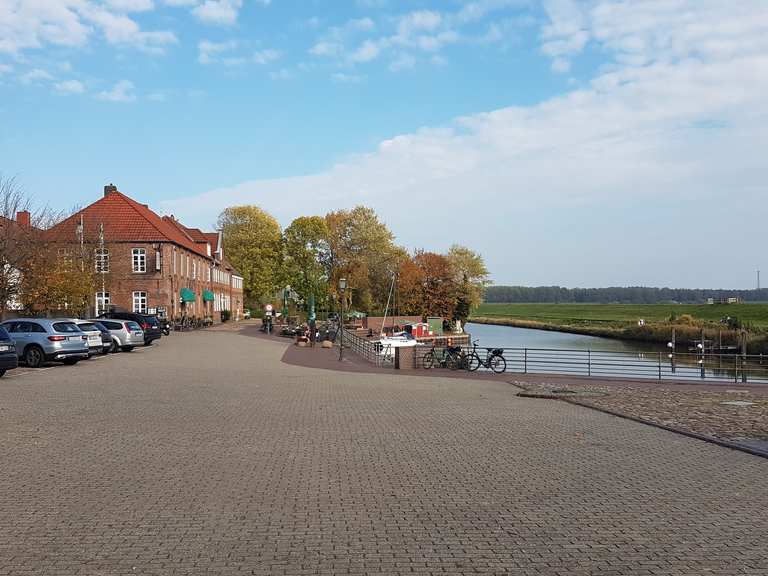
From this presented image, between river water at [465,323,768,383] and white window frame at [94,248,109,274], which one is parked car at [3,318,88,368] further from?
white window frame at [94,248,109,274]

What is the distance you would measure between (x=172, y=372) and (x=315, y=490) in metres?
16.4

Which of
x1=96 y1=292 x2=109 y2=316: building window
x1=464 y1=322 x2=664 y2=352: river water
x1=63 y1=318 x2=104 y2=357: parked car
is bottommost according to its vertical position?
x1=464 y1=322 x2=664 y2=352: river water

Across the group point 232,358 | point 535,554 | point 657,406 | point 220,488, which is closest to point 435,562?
point 535,554

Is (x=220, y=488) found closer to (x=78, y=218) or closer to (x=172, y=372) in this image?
(x=172, y=372)

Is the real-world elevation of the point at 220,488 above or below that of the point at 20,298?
below

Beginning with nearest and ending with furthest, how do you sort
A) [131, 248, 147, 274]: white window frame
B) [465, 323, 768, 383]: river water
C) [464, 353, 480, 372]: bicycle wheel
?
[465, 323, 768, 383]: river water → [464, 353, 480, 372]: bicycle wheel → [131, 248, 147, 274]: white window frame

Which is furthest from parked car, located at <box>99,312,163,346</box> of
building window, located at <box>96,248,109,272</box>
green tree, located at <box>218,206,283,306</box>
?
green tree, located at <box>218,206,283,306</box>

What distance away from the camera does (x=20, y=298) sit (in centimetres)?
3197

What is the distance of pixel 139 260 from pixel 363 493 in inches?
2048

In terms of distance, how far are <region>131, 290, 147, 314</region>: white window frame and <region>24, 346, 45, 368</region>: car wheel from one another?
32493 millimetres

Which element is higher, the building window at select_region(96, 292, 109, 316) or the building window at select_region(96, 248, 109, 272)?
the building window at select_region(96, 248, 109, 272)

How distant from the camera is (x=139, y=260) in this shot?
56.1 m

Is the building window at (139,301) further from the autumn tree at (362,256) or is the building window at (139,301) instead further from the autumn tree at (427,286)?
the autumn tree at (427,286)

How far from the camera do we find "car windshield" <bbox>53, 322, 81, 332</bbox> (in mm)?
23844
